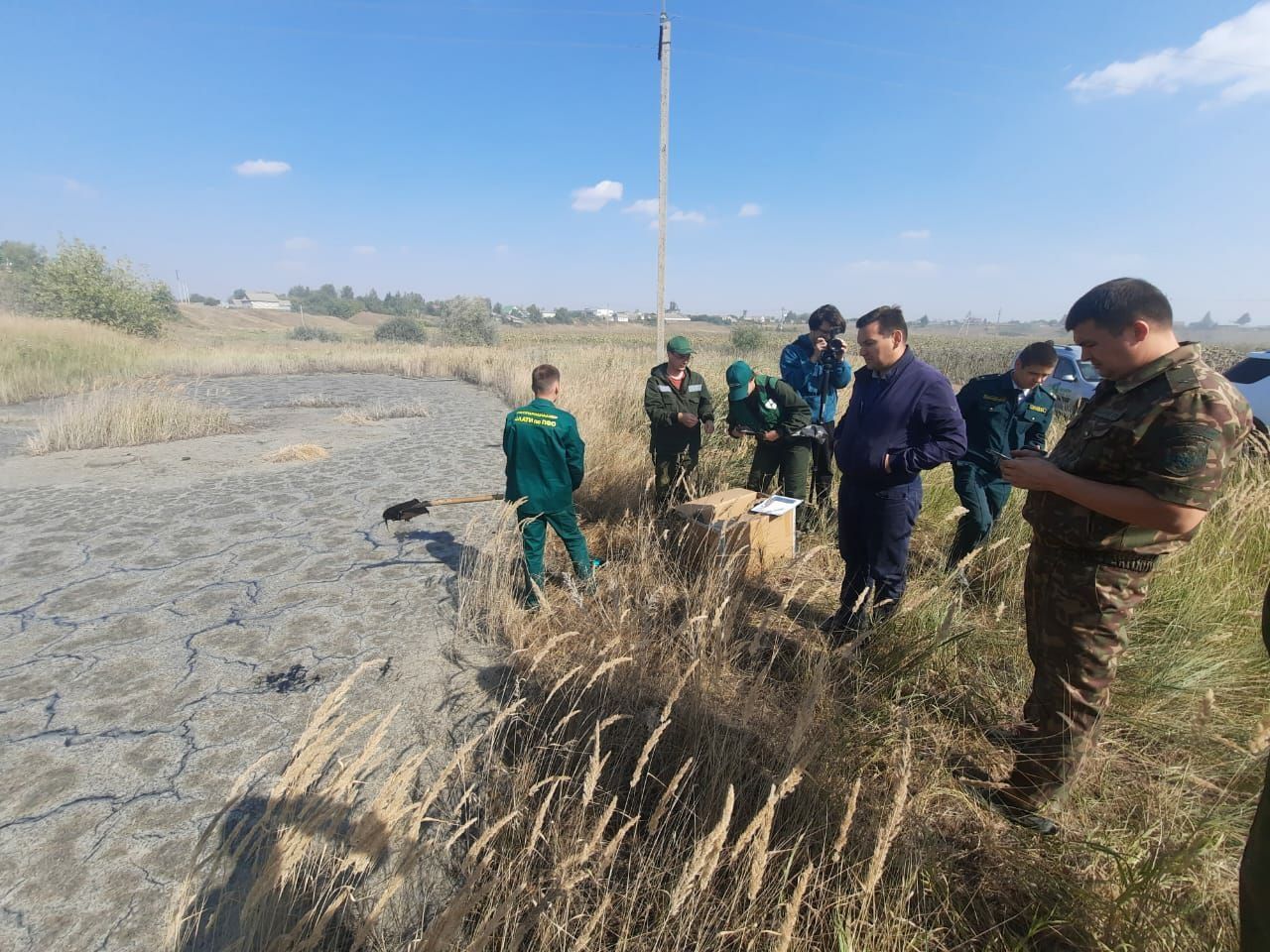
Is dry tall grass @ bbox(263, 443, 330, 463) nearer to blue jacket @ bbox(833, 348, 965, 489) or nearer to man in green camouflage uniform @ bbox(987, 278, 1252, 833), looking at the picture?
blue jacket @ bbox(833, 348, 965, 489)

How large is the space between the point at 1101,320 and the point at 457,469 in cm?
595

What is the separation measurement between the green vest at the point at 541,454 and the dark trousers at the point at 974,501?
2.64m

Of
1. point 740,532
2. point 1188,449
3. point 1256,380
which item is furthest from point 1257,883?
point 1256,380

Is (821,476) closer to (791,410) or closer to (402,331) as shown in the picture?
(791,410)

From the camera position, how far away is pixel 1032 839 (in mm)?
1791

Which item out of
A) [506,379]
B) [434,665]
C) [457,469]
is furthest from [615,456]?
[506,379]

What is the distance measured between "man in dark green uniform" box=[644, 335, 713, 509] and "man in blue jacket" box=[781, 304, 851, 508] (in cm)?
81

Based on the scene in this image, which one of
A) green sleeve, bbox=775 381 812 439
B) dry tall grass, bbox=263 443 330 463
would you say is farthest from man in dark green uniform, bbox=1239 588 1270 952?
dry tall grass, bbox=263 443 330 463

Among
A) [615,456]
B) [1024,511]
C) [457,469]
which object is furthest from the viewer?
[457,469]

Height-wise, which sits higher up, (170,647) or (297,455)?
(297,455)

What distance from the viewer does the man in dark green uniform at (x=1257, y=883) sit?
944 millimetres

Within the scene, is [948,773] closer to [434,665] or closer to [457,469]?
[434,665]

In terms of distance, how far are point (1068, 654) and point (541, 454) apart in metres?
2.68

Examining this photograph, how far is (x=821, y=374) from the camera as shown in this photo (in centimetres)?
462
